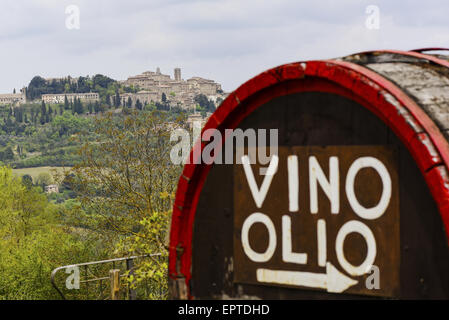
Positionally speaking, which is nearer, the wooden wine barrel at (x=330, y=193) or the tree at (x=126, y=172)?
the wooden wine barrel at (x=330, y=193)

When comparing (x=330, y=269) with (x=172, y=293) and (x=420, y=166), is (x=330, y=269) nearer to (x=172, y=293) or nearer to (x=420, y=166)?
(x=420, y=166)

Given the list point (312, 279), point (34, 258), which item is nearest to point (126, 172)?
point (34, 258)

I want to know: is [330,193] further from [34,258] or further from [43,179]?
[43,179]

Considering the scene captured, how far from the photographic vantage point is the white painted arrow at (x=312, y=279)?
170 inches

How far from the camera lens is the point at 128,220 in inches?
951

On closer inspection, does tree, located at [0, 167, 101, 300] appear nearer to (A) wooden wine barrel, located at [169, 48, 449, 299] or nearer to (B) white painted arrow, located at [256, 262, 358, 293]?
(A) wooden wine barrel, located at [169, 48, 449, 299]

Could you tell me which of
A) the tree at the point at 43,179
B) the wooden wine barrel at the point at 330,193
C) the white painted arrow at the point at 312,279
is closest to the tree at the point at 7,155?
the tree at the point at 43,179

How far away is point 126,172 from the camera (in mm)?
25734

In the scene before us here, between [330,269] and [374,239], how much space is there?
0.39 metres

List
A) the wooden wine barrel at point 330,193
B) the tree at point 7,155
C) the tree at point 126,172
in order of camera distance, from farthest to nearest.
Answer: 1. the tree at point 7,155
2. the tree at point 126,172
3. the wooden wine barrel at point 330,193

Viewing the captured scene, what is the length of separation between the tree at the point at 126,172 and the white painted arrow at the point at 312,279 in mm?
18411

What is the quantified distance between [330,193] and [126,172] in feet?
71.4

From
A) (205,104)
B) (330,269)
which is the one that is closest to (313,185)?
(330,269)

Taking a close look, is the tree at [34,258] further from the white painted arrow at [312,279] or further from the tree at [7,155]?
the tree at [7,155]
